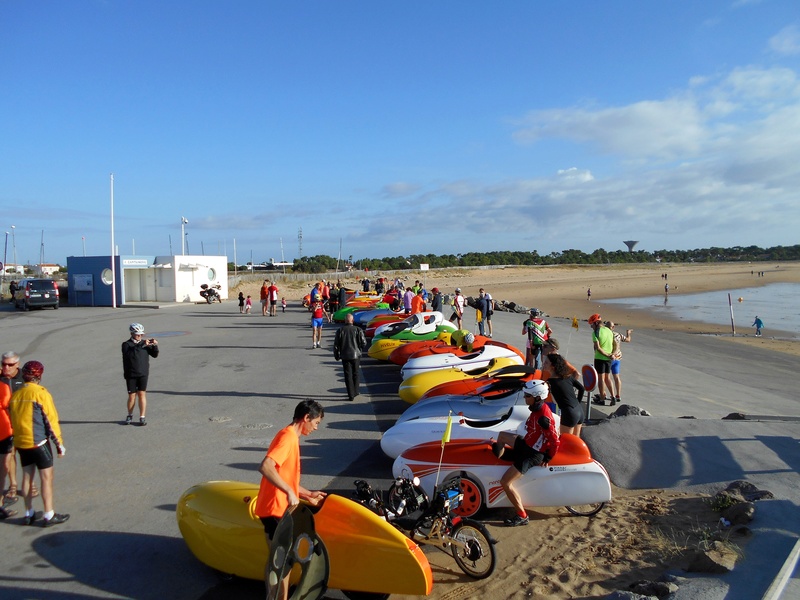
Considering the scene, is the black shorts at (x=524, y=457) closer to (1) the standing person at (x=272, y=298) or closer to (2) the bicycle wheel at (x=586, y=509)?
(2) the bicycle wheel at (x=586, y=509)

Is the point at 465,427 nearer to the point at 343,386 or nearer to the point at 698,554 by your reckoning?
the point at 698,554

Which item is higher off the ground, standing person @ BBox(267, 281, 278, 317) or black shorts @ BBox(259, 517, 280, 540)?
standing person @ BBox(267, 281, 278, 317)

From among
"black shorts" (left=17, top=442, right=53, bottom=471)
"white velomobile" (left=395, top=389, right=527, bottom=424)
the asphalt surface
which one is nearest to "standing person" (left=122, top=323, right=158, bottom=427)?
the asphalt surface

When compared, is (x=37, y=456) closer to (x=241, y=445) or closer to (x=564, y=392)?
(x=241, y=445)

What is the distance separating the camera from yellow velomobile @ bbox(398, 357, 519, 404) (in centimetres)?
1078

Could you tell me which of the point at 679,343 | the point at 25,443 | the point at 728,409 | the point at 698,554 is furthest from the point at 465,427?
the point at 679,343

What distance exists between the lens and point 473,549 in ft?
17.0

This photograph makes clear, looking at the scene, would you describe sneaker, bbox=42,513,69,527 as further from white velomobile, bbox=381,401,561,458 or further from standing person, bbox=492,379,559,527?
standing person, bbox=492,379,559,527

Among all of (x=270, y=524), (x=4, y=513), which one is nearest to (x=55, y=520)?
(x=4, y=513)

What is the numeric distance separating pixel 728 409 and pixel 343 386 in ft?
27.1

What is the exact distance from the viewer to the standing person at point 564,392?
23.7 ft

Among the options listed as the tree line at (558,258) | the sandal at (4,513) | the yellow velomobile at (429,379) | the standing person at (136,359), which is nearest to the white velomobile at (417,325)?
the yellow velomobile at (429,379)

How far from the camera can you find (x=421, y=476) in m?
6.64

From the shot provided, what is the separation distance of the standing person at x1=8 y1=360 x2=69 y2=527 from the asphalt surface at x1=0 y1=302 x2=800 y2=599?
231mm
